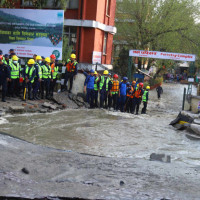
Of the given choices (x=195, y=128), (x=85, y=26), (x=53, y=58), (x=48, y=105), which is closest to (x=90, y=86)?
(x=53, y=58)

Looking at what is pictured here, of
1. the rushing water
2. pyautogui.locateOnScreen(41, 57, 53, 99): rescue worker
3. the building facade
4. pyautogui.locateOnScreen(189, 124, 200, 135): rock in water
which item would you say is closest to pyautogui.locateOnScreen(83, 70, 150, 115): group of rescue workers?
pyautogui.locateOnScreen(41, 57, 53, 99): rescue worker

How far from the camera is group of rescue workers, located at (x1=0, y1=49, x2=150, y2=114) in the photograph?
1310 cm

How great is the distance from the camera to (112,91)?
1617 cm

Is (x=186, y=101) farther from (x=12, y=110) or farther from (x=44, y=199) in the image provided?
(x=44, y=199)

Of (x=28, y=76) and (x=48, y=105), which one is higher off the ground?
(x=28, y=76)

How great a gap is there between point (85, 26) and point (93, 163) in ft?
52.0

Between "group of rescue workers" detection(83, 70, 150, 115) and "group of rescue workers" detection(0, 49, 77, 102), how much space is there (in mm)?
1969

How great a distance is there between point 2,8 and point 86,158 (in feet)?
43.9

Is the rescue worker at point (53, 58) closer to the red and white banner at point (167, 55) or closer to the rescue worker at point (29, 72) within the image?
the rescue worker at point (29, 72)

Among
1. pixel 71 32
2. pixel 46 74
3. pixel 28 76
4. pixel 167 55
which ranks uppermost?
pixel 71 32

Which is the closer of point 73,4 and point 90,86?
point 90,86

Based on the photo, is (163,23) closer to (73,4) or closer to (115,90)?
(73,4)

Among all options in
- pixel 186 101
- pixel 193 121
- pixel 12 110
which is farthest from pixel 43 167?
pixel 186 101

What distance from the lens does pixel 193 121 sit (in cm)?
1178
